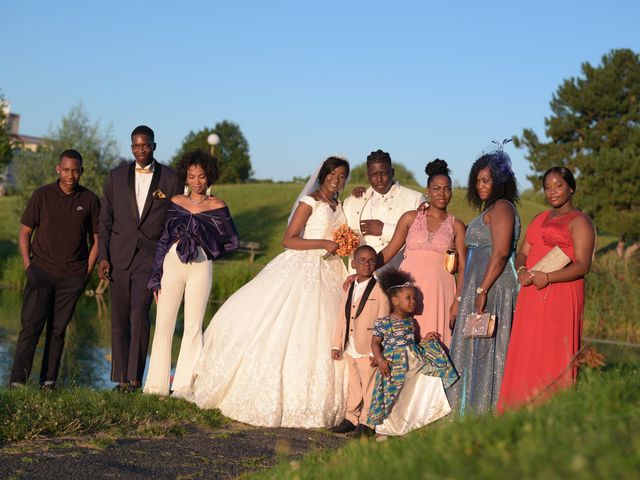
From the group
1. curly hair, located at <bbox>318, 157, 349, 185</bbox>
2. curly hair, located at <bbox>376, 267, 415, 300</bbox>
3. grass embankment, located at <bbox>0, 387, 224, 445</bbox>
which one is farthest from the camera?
curly hair, located at <bbox>318, 157, 349, 185</bbox>

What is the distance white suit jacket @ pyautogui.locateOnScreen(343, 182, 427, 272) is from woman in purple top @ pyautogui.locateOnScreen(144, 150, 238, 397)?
1.17 meters

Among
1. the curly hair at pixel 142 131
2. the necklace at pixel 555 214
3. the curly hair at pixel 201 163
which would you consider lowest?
the necklace at pixel 555 214

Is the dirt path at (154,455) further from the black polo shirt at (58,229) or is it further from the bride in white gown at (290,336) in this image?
the black polo shirt at (58,229)

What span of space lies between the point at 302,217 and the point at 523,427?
4.90 m

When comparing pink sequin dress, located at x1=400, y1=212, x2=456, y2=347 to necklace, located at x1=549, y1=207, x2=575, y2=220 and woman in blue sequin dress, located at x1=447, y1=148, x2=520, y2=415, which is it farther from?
necklace, located at x1=549, y1=207, x2=575, y2=220

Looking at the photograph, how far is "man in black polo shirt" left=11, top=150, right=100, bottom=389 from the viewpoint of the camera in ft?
27.9

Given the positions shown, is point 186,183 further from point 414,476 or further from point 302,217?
point 414,476

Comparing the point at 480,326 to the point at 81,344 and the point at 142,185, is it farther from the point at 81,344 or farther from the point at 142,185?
the point at 81,344

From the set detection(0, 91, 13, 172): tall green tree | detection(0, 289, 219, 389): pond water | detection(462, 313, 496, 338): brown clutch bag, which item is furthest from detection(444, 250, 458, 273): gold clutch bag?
detection(0, 91, 13, 172): tall green tree

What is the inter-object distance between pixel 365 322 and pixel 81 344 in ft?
36.7

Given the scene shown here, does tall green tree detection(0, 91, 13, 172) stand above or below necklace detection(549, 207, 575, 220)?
above

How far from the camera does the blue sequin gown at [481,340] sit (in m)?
7.06

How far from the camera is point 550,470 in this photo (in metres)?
2.82

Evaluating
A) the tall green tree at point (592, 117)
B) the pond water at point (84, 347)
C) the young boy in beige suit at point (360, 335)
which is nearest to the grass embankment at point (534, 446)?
the young boy in beige suit at point (360, 335)
